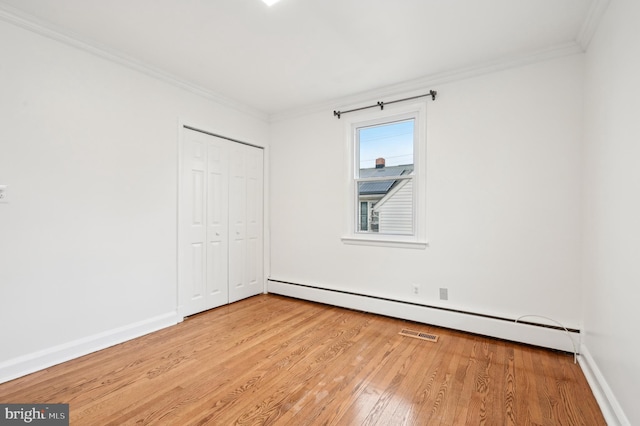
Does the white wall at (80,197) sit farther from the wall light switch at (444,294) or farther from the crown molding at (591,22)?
the crown molding at (591,22)

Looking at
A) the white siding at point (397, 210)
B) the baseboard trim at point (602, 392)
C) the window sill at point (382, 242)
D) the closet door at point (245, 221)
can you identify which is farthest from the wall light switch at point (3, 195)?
the baseboard trim at point (602, 392)

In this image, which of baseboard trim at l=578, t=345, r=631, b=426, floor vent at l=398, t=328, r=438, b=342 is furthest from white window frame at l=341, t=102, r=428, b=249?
baseboard trim at l=578, t=345, r=631, b=426

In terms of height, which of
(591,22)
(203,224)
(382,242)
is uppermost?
(591,22)

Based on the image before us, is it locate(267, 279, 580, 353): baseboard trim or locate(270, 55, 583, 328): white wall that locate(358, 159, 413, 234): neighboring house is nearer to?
locate(270, 55, 583, 328): white wall

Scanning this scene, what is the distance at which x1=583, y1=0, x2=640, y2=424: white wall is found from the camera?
1538 mm

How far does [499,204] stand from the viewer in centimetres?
288

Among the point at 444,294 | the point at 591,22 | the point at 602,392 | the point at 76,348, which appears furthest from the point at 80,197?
the point at 591,22

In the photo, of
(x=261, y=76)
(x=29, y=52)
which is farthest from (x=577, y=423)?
(x=29, y=52)

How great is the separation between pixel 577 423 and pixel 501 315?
1.22 m

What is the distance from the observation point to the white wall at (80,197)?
7.20 feet

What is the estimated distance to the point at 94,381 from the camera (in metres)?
2.12

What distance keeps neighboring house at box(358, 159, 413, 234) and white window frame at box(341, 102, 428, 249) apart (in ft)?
0.22

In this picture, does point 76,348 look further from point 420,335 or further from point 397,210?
point 397,210

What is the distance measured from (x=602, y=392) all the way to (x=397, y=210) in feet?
7.26
